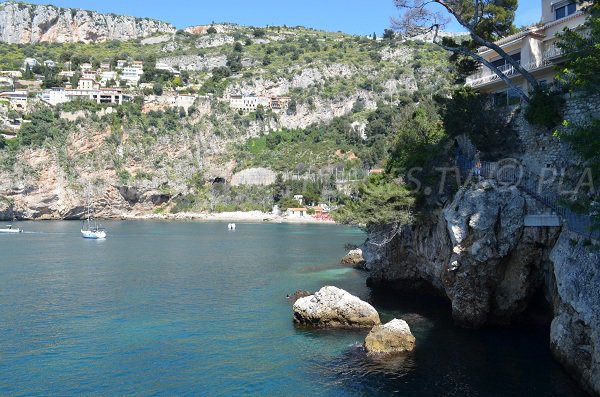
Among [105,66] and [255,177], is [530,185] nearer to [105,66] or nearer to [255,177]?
[255,177]

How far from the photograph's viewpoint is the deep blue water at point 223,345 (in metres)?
18.4

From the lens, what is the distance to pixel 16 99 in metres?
127

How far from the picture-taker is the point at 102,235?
75312 mm

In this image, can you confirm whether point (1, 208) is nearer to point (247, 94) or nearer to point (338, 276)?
point (247, 94)

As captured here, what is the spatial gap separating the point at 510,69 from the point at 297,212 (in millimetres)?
89708

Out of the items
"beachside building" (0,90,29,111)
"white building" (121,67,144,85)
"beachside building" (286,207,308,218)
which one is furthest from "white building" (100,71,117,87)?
"beachside building" (286,207,308,218)

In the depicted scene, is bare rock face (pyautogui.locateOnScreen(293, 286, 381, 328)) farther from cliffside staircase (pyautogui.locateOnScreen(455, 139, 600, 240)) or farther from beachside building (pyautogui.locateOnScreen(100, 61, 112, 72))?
beachside building (pyautogui.locateOnScreen(100, 61, 112, 72))

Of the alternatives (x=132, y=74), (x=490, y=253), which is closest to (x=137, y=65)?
(x=132, y=74)

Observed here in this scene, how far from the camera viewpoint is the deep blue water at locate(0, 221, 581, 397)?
726 inches

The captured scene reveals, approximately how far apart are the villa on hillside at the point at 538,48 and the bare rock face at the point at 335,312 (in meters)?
14.0

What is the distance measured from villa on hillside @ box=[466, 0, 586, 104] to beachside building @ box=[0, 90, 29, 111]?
12362 centimetres

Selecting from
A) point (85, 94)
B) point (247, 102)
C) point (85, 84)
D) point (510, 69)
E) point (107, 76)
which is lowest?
point (510, 69)

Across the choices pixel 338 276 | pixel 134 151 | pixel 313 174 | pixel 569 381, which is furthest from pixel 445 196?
pixel 134 151

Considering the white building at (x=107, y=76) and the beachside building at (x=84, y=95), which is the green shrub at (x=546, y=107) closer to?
the beachside building at (x=84, y=95)
